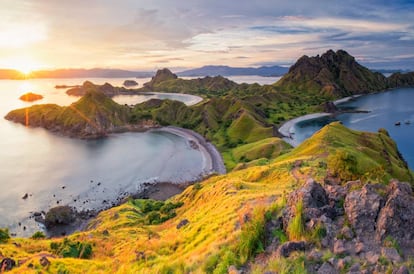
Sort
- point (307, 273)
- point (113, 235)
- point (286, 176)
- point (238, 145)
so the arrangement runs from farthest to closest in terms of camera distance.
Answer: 1. point (238, 145)
2. point (286, 176)
3. point (113, 235)
4. point (307, 273)

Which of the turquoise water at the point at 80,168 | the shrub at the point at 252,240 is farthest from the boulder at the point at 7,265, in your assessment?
the turquoise water at the point at 80,168

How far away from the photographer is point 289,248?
1275 cm

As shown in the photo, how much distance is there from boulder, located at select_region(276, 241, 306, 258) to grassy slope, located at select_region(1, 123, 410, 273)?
2252mm

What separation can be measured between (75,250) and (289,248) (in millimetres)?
28392

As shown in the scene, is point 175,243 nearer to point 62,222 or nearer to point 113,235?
point 113,235

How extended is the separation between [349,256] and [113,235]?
33.6 meters

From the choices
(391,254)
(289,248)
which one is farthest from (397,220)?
(289,248)

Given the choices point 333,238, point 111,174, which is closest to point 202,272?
point 333,238

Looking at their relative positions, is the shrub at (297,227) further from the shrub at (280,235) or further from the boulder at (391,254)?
the boulder at (391,254)

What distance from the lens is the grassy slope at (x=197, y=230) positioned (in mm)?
17062

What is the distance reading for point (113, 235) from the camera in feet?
130

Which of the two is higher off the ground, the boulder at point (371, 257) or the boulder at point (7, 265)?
the boulder at point (371, 257)

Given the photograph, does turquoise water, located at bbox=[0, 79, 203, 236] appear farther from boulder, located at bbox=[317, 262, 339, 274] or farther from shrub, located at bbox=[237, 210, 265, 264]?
boulder, located at bbox=[317, 262, 339, 274]

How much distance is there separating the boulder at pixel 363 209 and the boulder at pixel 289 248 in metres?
2.55
